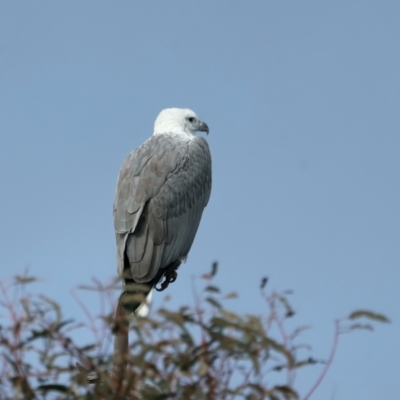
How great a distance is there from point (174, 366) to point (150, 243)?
5620 millimetres

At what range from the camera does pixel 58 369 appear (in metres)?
3.95

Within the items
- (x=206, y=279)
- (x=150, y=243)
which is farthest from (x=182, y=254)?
(x=206, y=279)

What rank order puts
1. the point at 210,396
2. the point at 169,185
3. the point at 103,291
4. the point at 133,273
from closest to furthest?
the point at 210,396 → the point at 103,291 → the point at 133,273 → the point at 169,185

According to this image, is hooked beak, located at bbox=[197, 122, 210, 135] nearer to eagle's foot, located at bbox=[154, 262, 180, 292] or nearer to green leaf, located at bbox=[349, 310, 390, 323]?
eagle's foot, located at bbox=[154, 262, 180, 292]

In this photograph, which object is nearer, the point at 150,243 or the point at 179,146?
the point at 150,243

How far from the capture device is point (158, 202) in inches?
387

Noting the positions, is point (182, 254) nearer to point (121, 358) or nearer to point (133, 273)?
point (133, 273)

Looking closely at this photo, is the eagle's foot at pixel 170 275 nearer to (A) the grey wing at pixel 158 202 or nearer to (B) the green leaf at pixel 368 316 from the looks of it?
Result: (A) the grey wing at pixel 158 202

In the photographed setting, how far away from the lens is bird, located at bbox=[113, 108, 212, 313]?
938cm

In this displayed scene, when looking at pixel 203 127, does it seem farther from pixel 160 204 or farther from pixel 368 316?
pixel 368 316

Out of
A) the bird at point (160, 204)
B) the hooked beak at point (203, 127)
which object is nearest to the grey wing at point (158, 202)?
the bird at point (160, 204)

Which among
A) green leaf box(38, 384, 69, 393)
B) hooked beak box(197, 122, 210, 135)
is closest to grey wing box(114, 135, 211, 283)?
hooked beak box(197, 122, 210, 135)

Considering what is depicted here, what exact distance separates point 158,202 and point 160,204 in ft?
0.12

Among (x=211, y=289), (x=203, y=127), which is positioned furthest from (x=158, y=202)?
(x=211, y=289)
